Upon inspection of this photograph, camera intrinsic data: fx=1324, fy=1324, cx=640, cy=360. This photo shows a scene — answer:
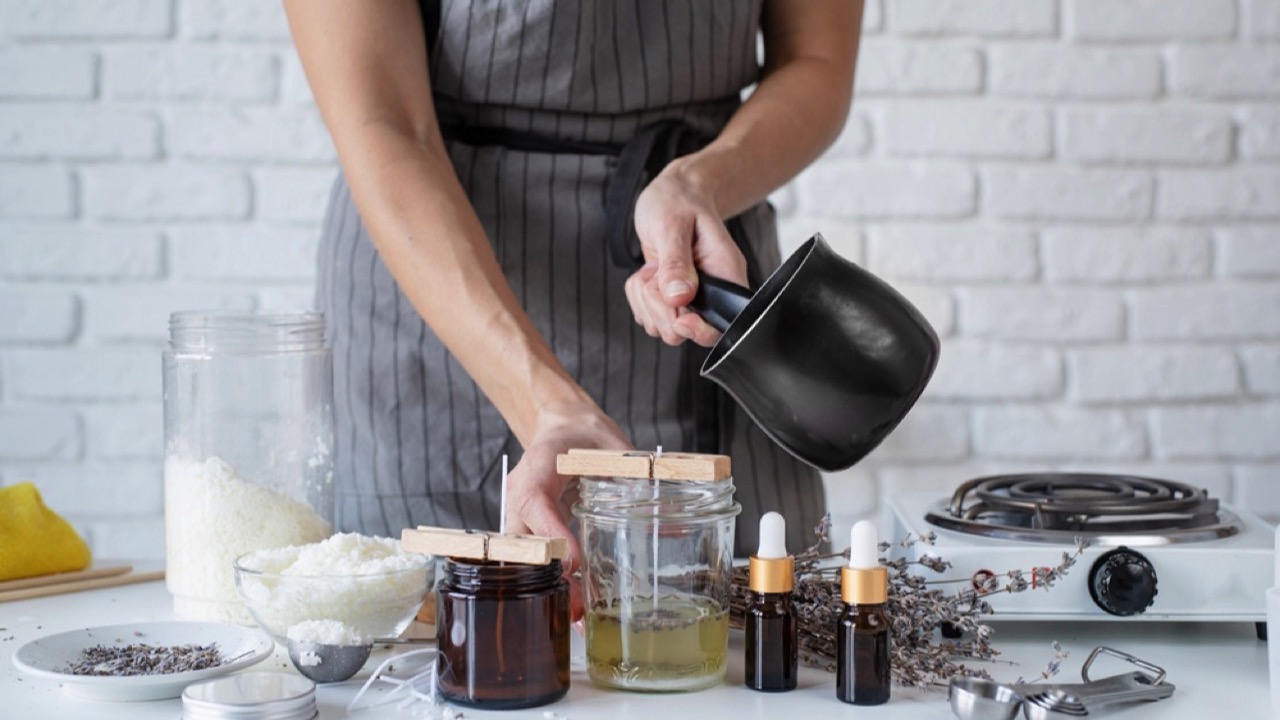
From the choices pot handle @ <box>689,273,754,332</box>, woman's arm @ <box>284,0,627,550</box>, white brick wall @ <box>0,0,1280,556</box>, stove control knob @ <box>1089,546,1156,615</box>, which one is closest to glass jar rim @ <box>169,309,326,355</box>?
woman's arm @ <box>284,0,627,550</box>

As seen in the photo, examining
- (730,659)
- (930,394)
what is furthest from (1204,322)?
(730,659)

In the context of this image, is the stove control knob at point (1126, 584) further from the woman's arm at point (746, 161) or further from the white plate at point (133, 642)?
the white plate at point (133, 642)

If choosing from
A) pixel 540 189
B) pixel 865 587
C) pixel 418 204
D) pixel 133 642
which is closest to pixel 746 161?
pixel 540 189

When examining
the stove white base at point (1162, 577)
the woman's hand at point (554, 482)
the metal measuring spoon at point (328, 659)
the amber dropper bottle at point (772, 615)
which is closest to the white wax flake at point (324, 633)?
the metal measuring spoon at point (328, 659)

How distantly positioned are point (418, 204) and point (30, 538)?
0.43 metres

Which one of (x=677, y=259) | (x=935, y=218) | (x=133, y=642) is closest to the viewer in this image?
(x=133, y=642)

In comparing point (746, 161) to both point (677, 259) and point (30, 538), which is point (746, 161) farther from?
point (30, 538)

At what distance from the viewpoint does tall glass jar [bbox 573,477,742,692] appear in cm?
81

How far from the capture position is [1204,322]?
1967 millimetres

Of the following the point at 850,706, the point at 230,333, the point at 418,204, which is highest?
the point at 418,204

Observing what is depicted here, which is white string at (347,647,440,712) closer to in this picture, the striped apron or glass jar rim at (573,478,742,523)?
glass jar rim at (573,478,742,523)

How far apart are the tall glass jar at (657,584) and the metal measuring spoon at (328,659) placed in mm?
146

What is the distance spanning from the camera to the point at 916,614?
2.75 ft

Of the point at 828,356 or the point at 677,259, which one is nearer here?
the point at 828,356
